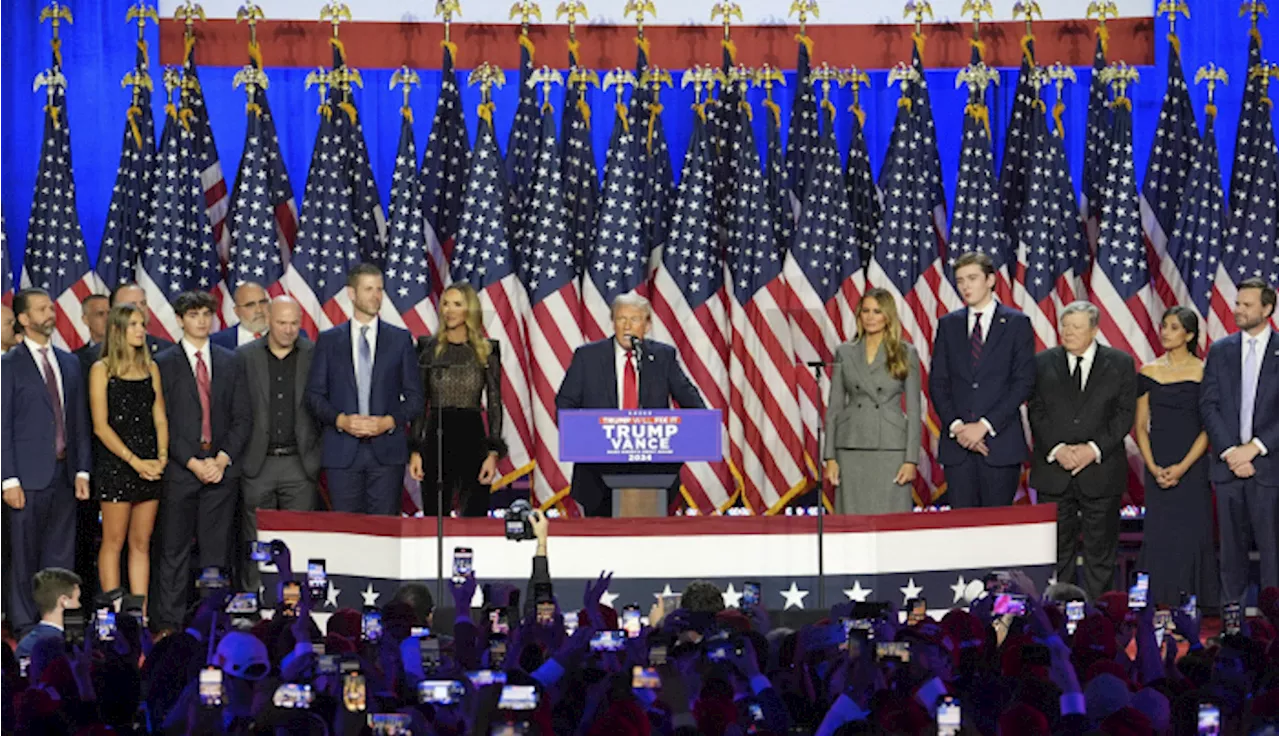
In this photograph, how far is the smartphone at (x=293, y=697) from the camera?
13.0 feet

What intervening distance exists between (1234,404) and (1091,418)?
634 millimetres

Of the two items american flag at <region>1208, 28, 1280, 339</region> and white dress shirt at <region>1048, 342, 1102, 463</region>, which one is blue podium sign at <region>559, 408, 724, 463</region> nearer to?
white dress shirt at <region>1048, 342, 1102, 463</region>

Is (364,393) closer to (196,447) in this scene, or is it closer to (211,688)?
(196,447)

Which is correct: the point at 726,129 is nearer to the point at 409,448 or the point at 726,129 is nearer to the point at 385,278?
the point at 385,278

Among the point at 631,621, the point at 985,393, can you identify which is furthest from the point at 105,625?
the point at 985,393

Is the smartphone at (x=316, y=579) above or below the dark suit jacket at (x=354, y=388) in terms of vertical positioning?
below

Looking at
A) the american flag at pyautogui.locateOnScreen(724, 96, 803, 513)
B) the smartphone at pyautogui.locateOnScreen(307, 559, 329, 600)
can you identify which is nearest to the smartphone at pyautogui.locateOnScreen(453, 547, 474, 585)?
the smartphone at pyautogui.locateOnScreen(307, 559, 329, 600)

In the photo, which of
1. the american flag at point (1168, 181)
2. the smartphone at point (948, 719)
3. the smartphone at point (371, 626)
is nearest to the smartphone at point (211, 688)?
the smartphone at point (371, 626)

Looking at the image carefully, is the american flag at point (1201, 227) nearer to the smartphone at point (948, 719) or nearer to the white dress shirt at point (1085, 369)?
the white dress shirt at point (1085, 369)

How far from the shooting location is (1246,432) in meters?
9.32

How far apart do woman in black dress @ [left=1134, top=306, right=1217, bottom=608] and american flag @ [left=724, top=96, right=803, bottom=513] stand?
2056 mm

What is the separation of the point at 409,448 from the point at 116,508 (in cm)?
137

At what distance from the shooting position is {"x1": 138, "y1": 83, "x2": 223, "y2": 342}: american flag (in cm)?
1084

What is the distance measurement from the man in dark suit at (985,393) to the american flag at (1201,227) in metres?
1.93
